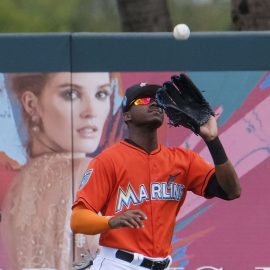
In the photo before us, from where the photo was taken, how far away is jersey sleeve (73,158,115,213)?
16.5ft

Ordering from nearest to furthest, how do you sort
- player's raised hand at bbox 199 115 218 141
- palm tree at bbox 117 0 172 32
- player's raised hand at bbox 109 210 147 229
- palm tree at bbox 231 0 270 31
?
player's raised hand at bbox 109 210 147 229, player's raised hand at bbox 199 115 218 141, palm tree at bbox 231 0 270 31, palm tree at bbox 117 0 172 32

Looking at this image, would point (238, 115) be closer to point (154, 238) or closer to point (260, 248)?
point (260, 248)

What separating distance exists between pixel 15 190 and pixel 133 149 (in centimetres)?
208

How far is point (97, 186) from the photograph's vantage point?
505 centimetres

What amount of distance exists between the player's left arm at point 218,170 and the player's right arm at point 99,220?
48 centimetres

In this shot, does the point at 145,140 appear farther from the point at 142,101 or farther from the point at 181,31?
the point at 181,31

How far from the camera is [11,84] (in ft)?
23.2

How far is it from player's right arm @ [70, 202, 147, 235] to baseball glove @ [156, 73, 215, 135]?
1.66 feet

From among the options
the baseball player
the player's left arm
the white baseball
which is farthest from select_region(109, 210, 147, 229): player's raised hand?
the white baseball

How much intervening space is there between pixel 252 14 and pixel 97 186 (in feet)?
12.5

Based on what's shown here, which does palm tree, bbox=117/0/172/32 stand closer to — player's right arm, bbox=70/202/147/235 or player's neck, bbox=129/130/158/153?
player's neck, bbox=129/130/158/153

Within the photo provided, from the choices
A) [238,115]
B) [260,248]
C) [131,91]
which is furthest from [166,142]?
[131,91]

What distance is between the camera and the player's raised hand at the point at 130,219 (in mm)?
4750

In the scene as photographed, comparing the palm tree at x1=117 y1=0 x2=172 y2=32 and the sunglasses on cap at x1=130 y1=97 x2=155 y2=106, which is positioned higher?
the palm tree at x1=117 y1=0 x2=172 y2=32
